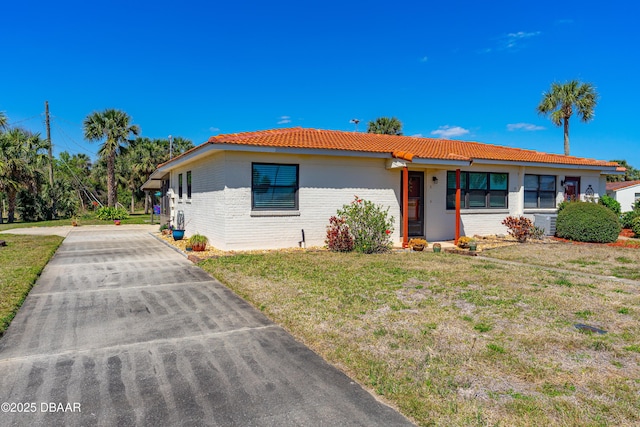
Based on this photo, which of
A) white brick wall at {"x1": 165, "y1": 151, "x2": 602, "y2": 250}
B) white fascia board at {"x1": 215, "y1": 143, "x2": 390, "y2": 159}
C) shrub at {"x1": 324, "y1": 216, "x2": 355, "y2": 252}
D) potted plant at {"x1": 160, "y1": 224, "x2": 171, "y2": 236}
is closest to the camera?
white fascia board at {"x1": 215, "y1": 143, "x2": 390, "y2": 159}

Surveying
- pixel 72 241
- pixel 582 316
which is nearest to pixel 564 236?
pixel 582 316

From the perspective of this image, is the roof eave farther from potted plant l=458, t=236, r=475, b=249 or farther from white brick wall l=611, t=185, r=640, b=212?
white brick wall l=611, t=185, r=640, b=212

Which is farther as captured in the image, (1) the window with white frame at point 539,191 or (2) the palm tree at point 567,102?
(2) the palm tree at point 567,102

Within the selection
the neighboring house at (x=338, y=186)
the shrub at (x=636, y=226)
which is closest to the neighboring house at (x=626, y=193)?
→ the shrub at (x=636, y=226)

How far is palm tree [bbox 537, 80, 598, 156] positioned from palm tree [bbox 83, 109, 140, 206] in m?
32.8

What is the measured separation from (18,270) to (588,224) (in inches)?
641

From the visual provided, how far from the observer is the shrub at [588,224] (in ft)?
43.4

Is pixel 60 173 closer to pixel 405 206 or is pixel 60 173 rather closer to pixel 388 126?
pixel 388 126

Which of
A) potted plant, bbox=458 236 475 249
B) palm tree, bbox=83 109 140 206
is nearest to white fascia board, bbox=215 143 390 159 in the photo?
potted plant, bbox=458 236 475 249

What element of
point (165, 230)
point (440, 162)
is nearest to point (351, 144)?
point (440, 162)

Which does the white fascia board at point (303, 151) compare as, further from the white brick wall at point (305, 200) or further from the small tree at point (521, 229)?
the small tree at point (521, 229)

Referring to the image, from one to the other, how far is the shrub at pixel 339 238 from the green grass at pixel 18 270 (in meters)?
6.96

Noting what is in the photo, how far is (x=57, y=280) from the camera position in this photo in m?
7.47

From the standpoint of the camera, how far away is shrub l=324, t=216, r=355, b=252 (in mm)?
11211
